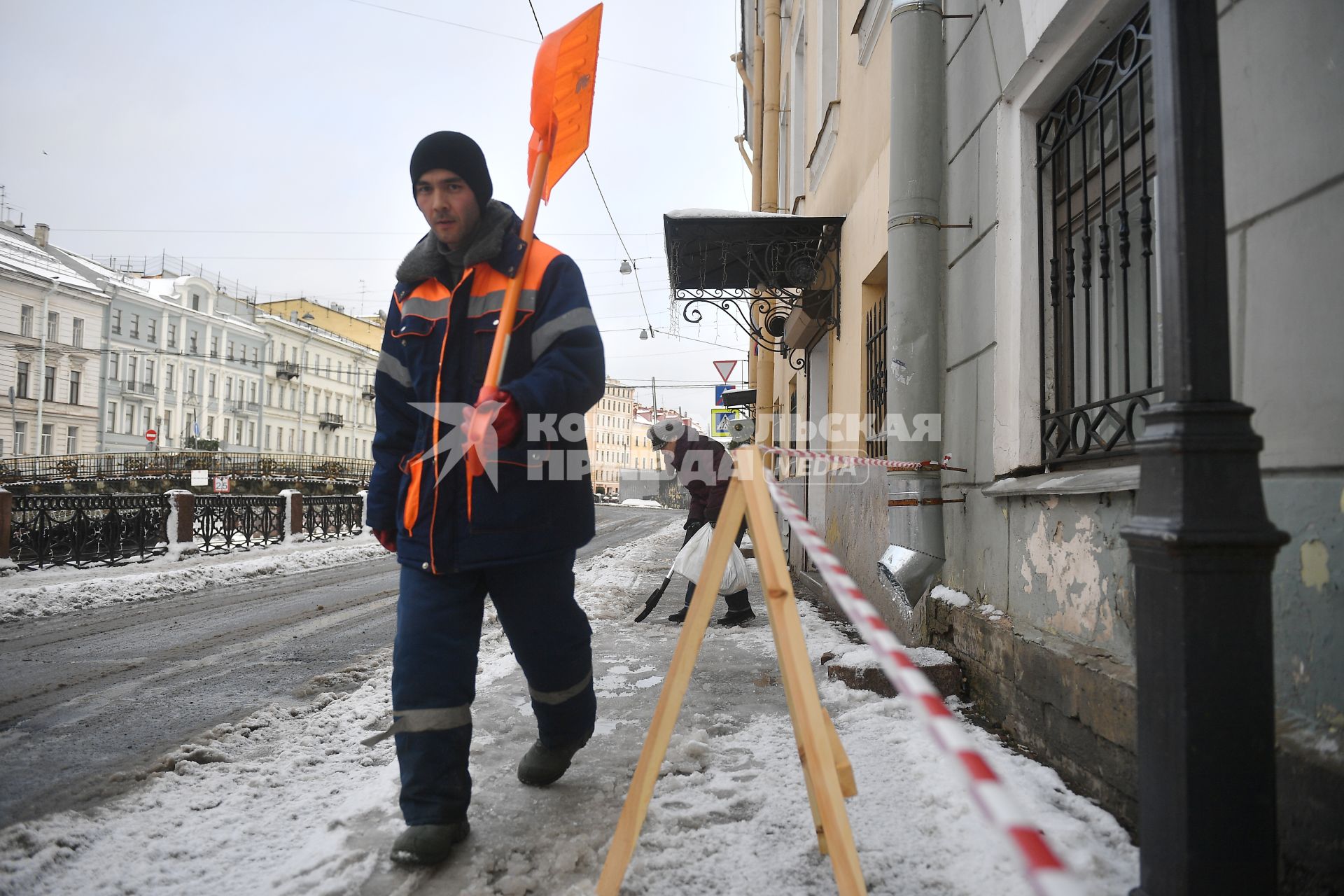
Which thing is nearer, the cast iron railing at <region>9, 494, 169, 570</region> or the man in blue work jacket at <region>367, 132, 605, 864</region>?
the man in blue work jacket at <region>367, 132, 605, 864</region>

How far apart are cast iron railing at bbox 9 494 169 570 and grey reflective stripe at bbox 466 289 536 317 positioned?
1224 cm

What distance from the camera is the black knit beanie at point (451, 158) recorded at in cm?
248

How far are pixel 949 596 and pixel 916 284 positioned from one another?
148cm

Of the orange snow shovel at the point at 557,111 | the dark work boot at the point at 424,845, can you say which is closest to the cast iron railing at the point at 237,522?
the orange snow shovel at the point at 557,111

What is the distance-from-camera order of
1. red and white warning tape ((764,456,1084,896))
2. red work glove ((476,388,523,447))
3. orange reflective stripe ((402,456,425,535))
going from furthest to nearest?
orange reflective stripe ((402,456,425,535)), red work glove ((476,388,523,447)), red and white warning tape ((764,456,1084,896))

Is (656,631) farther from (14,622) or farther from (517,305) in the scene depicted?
(14,622)

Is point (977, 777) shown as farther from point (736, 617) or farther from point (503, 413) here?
point (736, 617)

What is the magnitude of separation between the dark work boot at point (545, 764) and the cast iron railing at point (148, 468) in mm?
35278

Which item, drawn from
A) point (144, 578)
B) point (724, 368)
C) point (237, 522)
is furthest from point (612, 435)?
point (144, 578)

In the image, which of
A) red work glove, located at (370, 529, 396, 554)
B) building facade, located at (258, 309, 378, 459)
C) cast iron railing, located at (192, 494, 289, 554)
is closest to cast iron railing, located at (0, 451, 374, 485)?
building facade, located at (258, 309, 378, 459)

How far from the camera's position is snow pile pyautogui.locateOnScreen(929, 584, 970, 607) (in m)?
3.74

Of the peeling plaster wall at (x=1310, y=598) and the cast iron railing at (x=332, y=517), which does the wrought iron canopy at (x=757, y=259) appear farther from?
the cast iron railing at (x=332, y=517)

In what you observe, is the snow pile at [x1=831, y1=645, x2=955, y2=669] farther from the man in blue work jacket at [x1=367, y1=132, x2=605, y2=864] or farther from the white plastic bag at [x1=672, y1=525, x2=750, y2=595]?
the white plastic bag at [x1=672, y1=525, x2=750, y2=595]

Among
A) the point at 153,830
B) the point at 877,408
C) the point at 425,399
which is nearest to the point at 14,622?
the point at 153,830
